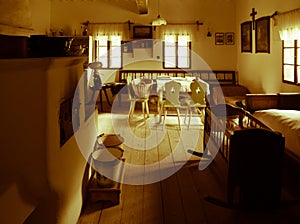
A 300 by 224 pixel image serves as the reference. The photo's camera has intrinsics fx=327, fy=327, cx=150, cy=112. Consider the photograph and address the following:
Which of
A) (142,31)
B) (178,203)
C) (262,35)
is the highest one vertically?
(142,31)

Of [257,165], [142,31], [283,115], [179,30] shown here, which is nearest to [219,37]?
[179,30]

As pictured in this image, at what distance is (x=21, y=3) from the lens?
5680mm

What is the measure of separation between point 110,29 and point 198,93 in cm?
384

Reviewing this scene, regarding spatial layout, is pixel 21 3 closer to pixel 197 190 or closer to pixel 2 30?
pixel 2 30

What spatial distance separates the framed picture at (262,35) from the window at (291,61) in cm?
72

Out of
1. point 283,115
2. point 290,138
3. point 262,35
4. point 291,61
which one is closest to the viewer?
point 290,138

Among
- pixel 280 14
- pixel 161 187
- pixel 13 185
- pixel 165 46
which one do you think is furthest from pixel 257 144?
pixel 165 46

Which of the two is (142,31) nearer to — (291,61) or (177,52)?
(177,52)

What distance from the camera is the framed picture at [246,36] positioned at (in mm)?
7379

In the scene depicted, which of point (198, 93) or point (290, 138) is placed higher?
point (198, 93)

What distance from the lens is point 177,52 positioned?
878 centimetres

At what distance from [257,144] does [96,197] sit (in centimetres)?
148

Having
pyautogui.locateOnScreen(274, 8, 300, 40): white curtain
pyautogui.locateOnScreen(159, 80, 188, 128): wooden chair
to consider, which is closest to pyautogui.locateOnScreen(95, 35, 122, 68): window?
pyautogui.locateOnScreen(159, 80, 188, 128): wooden chair

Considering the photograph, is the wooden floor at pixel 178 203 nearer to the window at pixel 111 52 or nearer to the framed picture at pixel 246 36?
the framed picture at pixel 246 36
